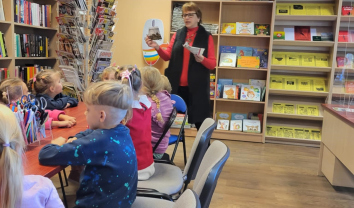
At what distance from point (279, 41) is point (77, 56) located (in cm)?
277

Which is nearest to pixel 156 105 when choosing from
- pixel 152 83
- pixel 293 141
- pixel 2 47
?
pixel 152 83

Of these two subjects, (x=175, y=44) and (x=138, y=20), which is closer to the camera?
(x=175, y=44)

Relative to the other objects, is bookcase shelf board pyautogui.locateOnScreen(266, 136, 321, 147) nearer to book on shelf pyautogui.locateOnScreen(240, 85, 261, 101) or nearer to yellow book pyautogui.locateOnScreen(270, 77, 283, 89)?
book on shelf pyautogui.locateOnScreen(240, 85, 261, 101)

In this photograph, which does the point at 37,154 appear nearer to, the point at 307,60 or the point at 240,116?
the point at 240,116

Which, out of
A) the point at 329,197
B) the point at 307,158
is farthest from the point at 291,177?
the point at 307,158

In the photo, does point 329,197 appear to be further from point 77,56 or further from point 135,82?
point 77,56

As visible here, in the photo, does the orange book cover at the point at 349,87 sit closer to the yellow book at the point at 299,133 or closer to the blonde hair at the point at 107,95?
the yellow book at the point at 299,133

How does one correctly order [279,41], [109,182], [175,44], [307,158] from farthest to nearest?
[279,41] → [307,158] → [175,44] → [109,182]

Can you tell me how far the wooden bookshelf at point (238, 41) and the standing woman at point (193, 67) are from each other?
1.34 m

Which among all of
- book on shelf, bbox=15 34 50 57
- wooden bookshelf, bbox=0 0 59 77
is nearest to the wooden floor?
wooden bookshelf, bbox=0 0 59 77

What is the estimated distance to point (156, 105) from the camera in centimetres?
235

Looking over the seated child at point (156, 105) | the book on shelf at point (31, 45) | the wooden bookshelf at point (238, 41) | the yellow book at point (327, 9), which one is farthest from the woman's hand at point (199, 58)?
the yellow book at point (327, 9)

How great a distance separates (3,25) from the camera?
3.35 meters

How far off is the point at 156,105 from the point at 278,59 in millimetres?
2870
